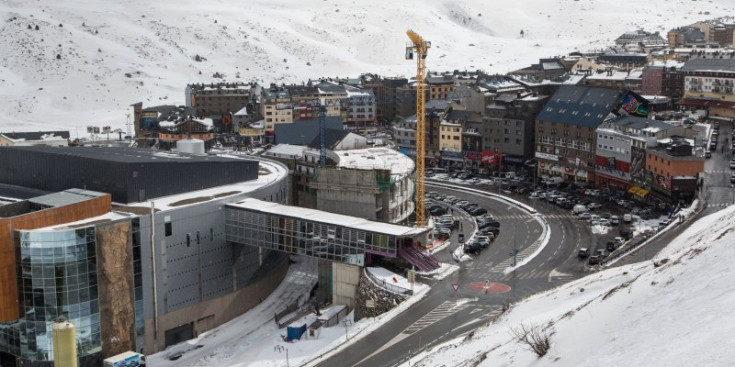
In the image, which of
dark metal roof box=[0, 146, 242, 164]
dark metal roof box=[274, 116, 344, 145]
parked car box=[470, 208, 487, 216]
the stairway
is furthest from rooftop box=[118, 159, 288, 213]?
dark metal roof box=[274, 116, 344, 145]

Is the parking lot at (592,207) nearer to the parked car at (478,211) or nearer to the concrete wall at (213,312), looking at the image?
the parked car at (478,211)

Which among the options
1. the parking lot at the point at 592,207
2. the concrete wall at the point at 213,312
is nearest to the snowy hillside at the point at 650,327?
the concrete wall at the point at 213,312

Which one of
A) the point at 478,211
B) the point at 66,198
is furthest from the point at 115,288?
the point at 478,211

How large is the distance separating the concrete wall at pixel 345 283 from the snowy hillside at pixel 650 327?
21.1 meters

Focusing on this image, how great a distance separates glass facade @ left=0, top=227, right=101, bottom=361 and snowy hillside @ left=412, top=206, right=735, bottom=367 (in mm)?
25403

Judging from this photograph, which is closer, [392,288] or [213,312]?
[392,288]

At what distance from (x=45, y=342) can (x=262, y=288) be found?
17.3 meters

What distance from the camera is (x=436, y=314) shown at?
49062 millimetres

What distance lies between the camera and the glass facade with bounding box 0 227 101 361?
47.6m

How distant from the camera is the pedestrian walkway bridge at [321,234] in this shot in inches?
2122

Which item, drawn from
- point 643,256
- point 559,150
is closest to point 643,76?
point 559,150

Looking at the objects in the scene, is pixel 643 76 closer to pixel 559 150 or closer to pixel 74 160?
pixel 559 150

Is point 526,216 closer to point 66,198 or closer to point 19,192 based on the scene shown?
point 66,198

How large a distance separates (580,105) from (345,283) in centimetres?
5252
